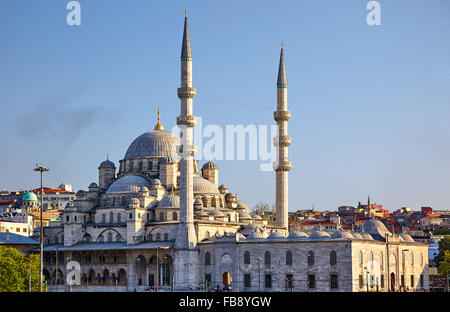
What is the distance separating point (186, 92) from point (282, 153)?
32.7 ft

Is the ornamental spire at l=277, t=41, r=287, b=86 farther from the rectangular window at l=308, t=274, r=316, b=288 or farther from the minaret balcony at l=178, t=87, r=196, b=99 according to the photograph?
the rectangular window at l=308, t=274, r=316, b=288

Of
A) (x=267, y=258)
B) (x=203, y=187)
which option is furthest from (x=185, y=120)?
(x=267, y=258)

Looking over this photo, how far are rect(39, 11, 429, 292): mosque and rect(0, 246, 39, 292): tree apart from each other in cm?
609

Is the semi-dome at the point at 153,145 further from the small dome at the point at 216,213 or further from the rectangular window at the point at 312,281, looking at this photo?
the rectangular window at the point at 312,281

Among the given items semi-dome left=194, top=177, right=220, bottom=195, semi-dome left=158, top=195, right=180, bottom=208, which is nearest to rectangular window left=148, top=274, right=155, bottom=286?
semi-dome left=158, top=195, right=180, bottom=208

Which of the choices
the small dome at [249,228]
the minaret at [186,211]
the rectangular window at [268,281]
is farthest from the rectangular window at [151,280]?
the rectangular window at [268,281]

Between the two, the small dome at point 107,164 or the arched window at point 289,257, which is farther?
the small dome at point 107,164

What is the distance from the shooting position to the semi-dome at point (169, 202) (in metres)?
60.8

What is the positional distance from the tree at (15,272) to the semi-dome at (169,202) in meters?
10.6

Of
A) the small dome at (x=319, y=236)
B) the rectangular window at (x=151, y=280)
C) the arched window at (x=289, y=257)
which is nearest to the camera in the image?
the small dome at (x=319, y=236)

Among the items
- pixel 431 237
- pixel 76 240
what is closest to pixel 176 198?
Result: pixel 76 240

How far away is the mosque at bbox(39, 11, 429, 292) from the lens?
2073 inches
